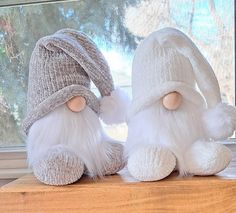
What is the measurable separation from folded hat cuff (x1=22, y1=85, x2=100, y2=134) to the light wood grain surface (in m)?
0.14

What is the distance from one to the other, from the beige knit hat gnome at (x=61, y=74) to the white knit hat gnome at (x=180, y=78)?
0.30ft

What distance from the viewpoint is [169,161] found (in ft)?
2.13

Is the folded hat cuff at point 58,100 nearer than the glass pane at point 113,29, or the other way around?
the folded hat cuff at point 58,100

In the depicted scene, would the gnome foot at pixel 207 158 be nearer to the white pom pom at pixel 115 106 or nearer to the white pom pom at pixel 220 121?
the white pom pom at pixel 220 121

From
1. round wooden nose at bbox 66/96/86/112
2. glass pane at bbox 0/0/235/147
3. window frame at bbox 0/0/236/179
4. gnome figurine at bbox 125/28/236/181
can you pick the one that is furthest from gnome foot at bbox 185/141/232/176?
window frame at bbox 0/0/236/179

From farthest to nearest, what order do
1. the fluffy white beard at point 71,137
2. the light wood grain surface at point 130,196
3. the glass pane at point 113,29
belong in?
the glass pane at point 113,29 → the fluffy white beard at point 71,137 → the light wood grain surface at point 130,196

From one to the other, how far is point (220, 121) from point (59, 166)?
0.97 ft

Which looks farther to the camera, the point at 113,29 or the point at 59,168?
the point at 113,29

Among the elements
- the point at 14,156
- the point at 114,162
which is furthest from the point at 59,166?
the point at 14,156

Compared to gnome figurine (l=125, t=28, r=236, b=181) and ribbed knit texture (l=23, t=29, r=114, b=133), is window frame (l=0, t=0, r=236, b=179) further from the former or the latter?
gnome figurine (l=125, t=28, r=236, b=181)

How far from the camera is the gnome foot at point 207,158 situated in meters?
0.64

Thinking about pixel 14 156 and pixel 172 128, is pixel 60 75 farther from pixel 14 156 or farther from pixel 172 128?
pixel 14 156

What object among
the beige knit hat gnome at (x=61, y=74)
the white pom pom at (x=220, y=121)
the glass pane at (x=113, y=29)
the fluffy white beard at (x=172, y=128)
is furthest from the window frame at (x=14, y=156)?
the white pom pom at (x=220, y=121)

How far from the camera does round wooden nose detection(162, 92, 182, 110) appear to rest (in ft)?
2.23
